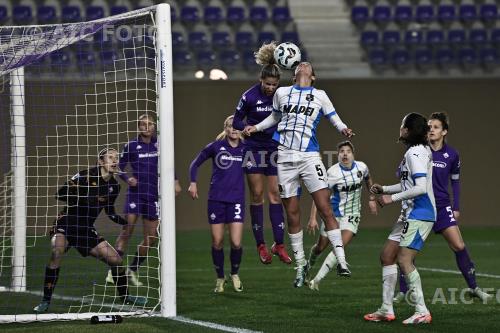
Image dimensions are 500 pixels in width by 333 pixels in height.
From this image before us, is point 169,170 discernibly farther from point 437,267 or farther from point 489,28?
point 489,28

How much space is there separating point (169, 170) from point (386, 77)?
15105 mm

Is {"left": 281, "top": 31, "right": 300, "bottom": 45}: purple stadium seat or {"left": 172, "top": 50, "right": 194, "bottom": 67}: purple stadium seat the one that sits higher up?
{"left": 281, "top": 31, "right": 300, "bottom": 45}: purple stadium seat

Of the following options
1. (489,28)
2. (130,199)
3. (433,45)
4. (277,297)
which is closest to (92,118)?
(130,199)

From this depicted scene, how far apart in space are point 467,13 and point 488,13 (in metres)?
0.57

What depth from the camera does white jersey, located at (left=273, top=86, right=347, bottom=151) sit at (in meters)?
9.56

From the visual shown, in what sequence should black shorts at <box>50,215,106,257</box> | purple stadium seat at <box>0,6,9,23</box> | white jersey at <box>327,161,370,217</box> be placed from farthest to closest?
purple stadium seat at <box>0,6,9,23</box>
white jersey at <box>327,161,370,217</box>
black shorts at <box>50,215,106,257</box>

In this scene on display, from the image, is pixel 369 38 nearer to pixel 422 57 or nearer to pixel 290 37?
pixel 422 57

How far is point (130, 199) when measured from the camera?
13.4 metres

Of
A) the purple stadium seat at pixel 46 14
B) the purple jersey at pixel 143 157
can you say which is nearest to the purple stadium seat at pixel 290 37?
the purple stadium seat at pixel 46 14

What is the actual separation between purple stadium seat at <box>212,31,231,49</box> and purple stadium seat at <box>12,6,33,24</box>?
4.62 m

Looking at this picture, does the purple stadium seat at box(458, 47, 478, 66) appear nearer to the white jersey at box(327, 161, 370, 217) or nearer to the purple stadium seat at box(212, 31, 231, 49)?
the purple stadium seat at box(212, 31, 231, 49)

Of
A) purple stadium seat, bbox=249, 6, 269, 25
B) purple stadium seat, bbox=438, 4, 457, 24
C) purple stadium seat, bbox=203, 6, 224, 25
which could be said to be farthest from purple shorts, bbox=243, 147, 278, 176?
purple stadium seat, bbox=438, 4, 457, 24

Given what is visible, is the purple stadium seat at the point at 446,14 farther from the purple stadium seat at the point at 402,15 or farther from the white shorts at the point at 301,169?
the white shorts at the point at 301,169

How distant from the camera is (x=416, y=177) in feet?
27.2
